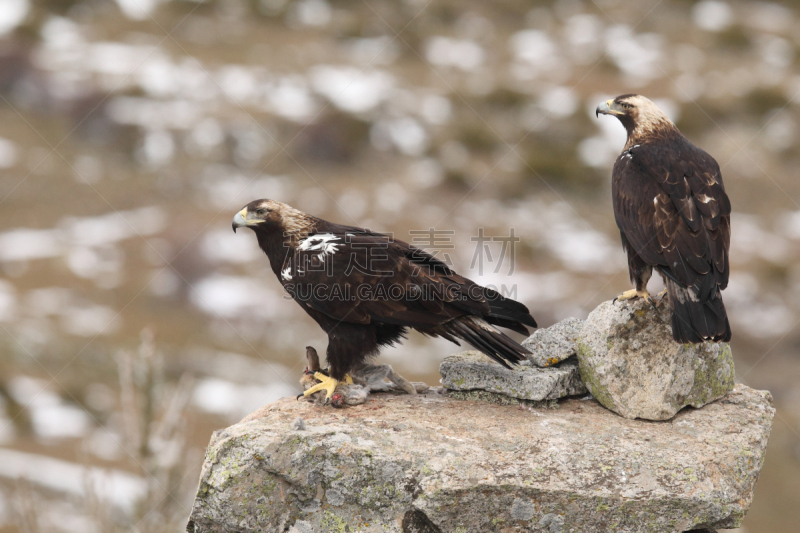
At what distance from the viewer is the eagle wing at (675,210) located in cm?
729

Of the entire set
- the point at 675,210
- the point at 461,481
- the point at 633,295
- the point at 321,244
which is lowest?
the point at 461,481

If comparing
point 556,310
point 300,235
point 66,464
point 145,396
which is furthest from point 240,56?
point 300,235

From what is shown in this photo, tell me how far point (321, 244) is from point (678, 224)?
342 cm

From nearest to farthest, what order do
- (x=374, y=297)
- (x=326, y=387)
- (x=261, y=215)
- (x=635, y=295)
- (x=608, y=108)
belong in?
(x=374, y=297)
(x=326, y=387)
(x=635, y=295)
(x=261, y=215)
(x=608, y=108)

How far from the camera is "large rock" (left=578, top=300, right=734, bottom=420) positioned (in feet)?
24.7

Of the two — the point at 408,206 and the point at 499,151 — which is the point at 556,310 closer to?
the point at 408,206

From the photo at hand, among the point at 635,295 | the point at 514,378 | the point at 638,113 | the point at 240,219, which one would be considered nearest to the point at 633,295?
the point at 635,295

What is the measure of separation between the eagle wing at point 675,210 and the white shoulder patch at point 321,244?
2.88 m

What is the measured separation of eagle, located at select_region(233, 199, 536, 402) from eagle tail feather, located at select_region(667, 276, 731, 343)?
1419 mm

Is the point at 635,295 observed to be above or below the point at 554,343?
above

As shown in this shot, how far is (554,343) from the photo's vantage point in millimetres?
8125

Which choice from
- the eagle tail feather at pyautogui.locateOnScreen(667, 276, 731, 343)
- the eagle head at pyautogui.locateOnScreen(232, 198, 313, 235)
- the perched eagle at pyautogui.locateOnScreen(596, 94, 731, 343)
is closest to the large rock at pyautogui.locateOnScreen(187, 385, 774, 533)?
the eagle tail feather at pyautogui.locateOnScreen(667, 276, 731, 343)

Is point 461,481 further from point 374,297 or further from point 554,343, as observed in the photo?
point 554,343

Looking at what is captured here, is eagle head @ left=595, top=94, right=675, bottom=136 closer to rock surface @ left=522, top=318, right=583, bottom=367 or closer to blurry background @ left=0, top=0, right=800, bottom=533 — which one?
rock surface @ left=522, top=318, right=583, bottom=367
